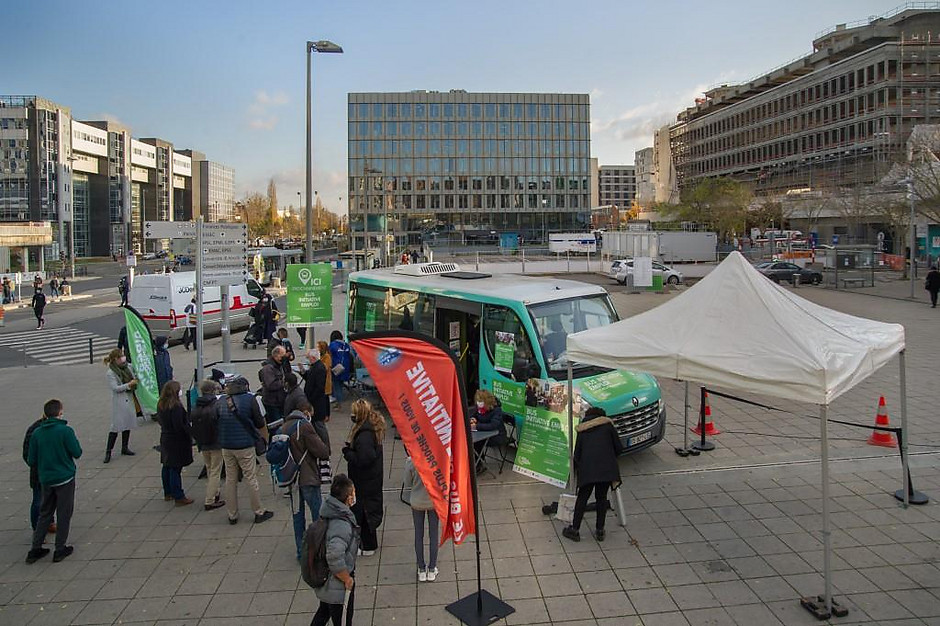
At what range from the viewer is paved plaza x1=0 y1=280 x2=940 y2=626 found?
6.16 meters

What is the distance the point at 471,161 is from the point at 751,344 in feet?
343

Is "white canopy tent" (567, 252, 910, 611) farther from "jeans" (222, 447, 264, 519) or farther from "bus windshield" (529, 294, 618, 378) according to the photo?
"jeans" (222, 447, 264, 519)

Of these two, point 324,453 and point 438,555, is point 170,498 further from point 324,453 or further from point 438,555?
point 438,555

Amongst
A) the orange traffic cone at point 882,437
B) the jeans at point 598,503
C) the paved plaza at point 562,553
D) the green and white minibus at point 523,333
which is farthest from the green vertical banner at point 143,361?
the orange traffic cone at point 882,437

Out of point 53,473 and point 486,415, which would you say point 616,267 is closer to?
point 486,415

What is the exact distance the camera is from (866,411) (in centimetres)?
1309

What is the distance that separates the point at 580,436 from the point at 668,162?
122 m

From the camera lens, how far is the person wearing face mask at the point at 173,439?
28.2 feet

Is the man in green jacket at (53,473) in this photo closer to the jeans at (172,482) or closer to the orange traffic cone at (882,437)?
the jeans at (172,482)

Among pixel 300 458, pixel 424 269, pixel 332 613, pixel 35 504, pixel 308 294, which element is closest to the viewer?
pixel 332 613

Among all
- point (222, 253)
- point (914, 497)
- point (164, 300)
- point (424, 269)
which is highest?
point (222, 253)

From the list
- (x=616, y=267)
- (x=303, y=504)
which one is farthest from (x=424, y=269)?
(x=616, y=267)

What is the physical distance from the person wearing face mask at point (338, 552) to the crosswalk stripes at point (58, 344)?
776 inches

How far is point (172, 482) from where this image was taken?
8820 millimetres
